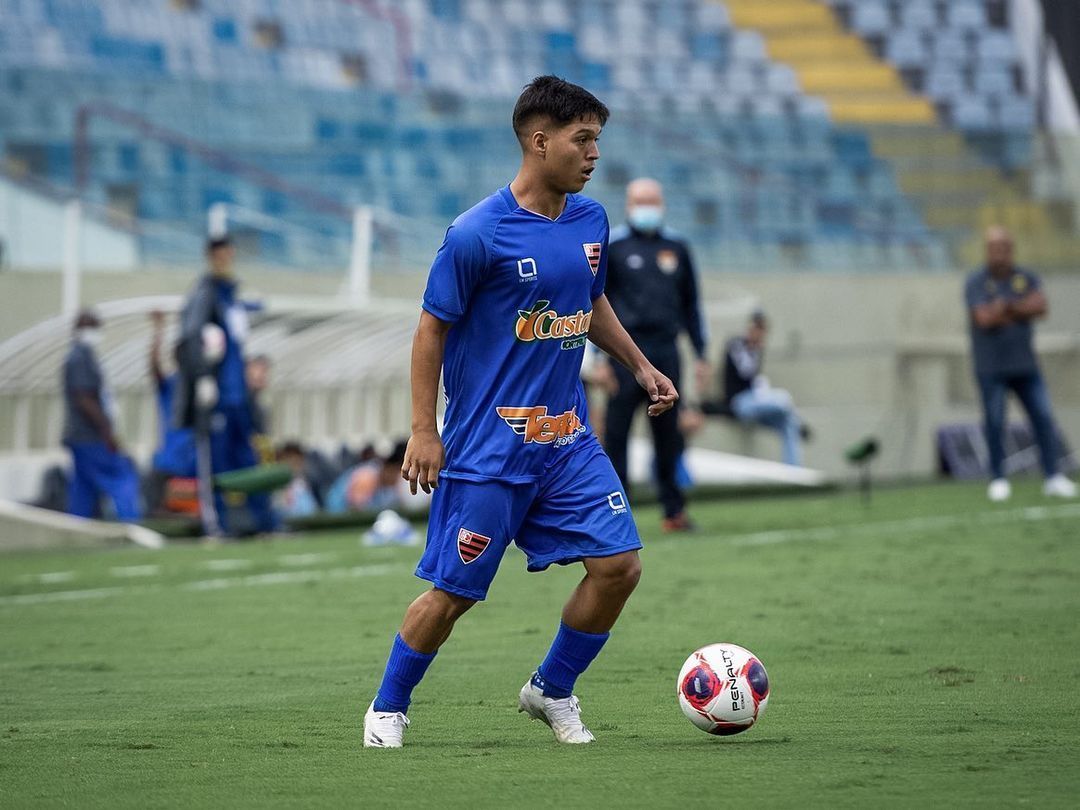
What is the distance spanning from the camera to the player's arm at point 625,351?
577 cm

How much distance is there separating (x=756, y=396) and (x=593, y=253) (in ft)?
51.5

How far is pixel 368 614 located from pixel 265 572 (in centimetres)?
258

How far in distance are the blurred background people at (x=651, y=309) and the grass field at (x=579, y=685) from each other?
73cm

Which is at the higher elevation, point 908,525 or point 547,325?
point 547,325

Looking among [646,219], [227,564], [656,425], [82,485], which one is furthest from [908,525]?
[82,485]

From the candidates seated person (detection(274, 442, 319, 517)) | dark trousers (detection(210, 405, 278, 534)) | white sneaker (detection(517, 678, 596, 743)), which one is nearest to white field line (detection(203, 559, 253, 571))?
dark trousers (detection(210, 405, 278, 534))

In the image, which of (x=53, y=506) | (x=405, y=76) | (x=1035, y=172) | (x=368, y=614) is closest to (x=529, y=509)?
(x=368, y=614)

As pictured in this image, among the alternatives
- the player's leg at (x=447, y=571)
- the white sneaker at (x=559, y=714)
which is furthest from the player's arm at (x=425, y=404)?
the white sneaker at (x=559, y=714)

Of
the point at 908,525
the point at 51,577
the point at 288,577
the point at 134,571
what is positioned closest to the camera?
the point at 288,577

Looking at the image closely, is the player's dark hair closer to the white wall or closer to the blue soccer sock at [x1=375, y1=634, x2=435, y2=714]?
the blue soccer sock at [x1=375, y1=634, x2=435, y2=714]

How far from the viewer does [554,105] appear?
531cm

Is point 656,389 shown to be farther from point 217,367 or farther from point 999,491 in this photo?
point 999,491

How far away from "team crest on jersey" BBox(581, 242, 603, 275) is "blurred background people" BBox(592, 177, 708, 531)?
22.0ft

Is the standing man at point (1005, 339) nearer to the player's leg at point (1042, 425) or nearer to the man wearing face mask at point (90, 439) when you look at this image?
the player's leg at point (1042, 425)
